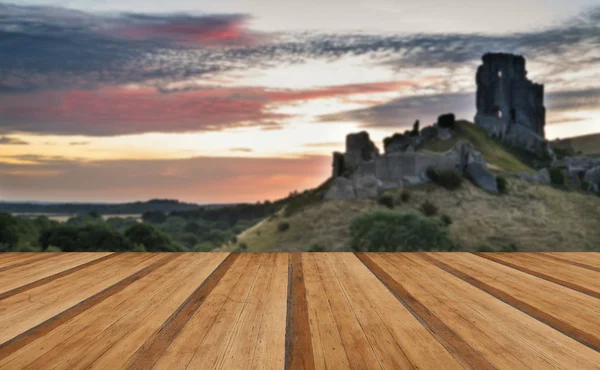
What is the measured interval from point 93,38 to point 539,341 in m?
33.8

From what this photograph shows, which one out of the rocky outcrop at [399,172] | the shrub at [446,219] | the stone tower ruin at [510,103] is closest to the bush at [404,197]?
the rocky outcrop at [399,172]

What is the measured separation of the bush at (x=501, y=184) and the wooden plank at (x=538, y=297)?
51.4 metres

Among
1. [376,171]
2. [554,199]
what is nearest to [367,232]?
[376,171]

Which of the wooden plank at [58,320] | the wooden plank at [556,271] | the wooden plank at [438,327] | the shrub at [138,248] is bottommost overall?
the shrub at [138,248]

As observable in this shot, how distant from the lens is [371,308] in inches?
132

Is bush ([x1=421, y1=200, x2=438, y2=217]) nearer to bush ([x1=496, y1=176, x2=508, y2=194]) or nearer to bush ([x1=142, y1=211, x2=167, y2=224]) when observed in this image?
bush ([x1=496, y1=176, x2=508, y2=194])

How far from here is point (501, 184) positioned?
54.2m

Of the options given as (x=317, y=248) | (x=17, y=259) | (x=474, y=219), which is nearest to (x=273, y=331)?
(x=17, y=259)

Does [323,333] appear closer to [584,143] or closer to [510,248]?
[510,248]

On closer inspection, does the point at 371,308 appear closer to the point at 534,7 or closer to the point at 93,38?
the point at 534,7

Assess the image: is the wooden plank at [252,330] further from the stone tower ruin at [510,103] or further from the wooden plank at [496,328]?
the stone tower ruin at [510,103]

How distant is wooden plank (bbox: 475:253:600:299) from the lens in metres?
4.28

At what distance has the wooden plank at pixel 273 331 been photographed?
241 cm

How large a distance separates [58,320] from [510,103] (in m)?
94.0
